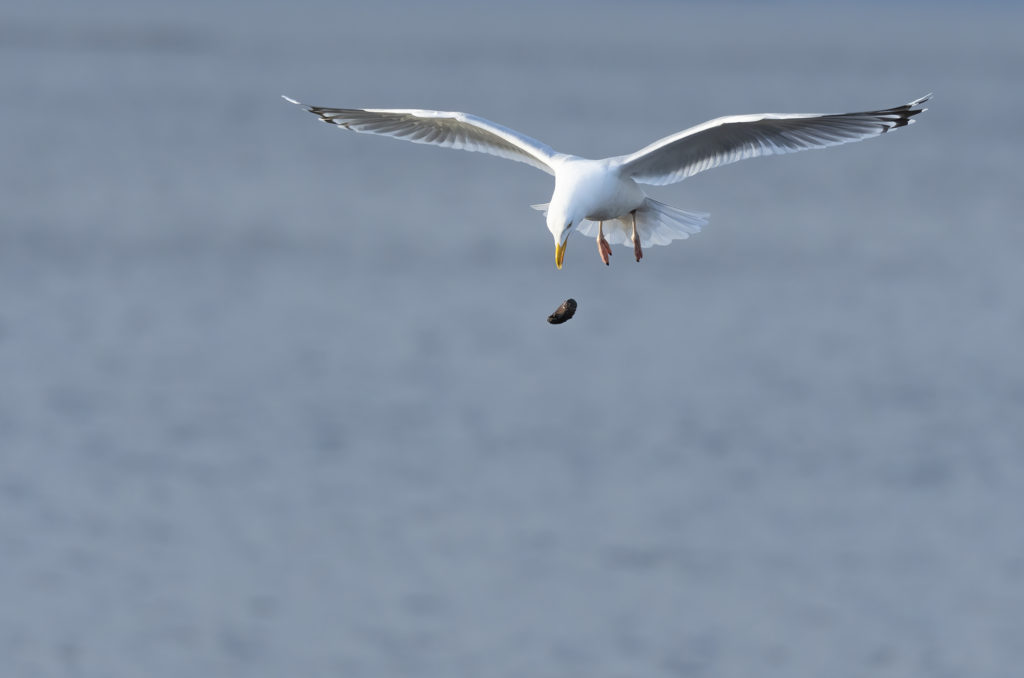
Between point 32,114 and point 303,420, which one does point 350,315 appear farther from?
point 32,114

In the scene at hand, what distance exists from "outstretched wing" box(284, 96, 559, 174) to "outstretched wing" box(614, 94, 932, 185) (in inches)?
27.2

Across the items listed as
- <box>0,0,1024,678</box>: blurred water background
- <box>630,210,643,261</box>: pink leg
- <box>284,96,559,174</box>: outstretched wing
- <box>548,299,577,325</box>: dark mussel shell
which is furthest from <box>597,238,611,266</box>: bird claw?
<box>0,0,1024,678</box>: blurred water background

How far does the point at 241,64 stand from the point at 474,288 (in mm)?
63173

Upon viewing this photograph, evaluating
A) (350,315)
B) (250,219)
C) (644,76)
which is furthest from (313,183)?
(644,76)

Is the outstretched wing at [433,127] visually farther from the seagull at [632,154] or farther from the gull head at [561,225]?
the gull head at [561,225]

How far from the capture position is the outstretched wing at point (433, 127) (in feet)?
31.0

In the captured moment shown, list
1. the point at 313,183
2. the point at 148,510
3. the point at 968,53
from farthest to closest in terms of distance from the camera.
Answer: the point at 968,53 < the point at 313,183 < the point at 148,510

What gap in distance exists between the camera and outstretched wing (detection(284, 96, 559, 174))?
9438mm

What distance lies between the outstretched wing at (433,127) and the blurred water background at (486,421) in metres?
7.09

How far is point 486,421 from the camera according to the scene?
22172 mm

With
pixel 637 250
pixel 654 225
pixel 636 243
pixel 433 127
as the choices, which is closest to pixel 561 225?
pixel 637 250

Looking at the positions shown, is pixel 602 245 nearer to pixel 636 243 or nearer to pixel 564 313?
pixel 636 243

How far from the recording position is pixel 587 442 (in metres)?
21.7

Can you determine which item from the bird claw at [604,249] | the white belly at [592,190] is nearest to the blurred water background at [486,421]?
the bird claw at [604,249]
